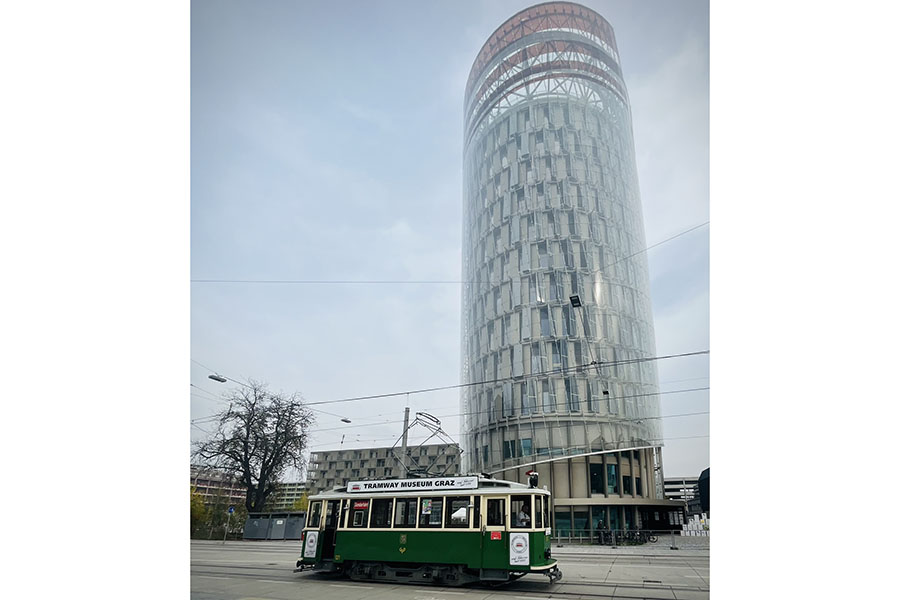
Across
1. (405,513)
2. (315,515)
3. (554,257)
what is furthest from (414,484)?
(554,257)

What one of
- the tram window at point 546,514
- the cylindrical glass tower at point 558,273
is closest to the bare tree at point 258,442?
the cylindrical glass tower at point 558,273

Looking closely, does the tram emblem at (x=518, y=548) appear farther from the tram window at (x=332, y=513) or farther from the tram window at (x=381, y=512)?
the tram window at (x=332, y=513)

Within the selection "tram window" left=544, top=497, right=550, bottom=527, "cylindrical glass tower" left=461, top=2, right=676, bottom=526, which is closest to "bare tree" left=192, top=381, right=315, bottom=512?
"cylindrical glass tower" left=461, top=2, right=676, bottom=526

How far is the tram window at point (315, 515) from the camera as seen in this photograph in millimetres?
10531

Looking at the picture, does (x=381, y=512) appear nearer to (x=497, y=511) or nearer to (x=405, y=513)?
(x=405, y=513)

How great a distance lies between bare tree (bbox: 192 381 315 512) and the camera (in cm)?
2241

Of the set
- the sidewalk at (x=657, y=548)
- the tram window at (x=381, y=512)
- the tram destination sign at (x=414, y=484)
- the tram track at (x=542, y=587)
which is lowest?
the sidewalk at (x=657, y=548)

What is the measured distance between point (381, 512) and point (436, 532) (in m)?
1.18

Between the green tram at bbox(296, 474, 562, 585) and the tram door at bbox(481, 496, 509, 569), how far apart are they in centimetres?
1

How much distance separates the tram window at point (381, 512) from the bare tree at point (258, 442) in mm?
13387

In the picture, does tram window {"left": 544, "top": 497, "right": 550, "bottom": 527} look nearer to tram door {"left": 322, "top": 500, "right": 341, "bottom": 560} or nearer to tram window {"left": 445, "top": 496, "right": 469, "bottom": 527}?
tram window {"left": 445, "top": 496, "right": 469, "bottom": 527}
